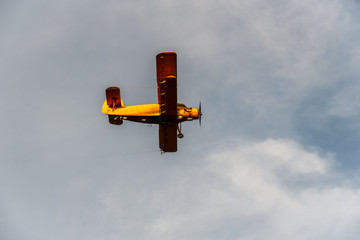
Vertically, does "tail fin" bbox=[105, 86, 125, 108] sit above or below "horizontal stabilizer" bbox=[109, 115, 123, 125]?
above

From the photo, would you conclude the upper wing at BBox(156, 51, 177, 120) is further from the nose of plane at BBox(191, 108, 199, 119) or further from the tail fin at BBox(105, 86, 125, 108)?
the tail fin at BBox(105, 86, 125, 108)

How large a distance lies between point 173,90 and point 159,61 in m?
2.37

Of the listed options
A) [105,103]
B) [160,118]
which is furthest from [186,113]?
[105,103]

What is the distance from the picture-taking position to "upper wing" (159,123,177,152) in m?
30.0

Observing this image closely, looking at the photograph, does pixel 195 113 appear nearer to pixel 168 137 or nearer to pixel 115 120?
pixel 168 137

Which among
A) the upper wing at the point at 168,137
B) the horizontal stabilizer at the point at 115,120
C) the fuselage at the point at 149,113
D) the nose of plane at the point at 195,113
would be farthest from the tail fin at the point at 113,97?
the nose of plane at the point at 195,113

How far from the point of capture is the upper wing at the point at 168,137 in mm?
29972

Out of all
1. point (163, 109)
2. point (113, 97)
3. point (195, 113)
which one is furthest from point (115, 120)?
point (195, 113)

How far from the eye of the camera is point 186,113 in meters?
28.7

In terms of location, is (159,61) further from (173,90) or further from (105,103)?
(105,103)

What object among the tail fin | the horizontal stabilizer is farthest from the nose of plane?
the tail fin

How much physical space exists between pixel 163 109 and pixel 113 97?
4730 mm

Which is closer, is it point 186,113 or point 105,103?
point 186,113

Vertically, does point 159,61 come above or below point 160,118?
above
